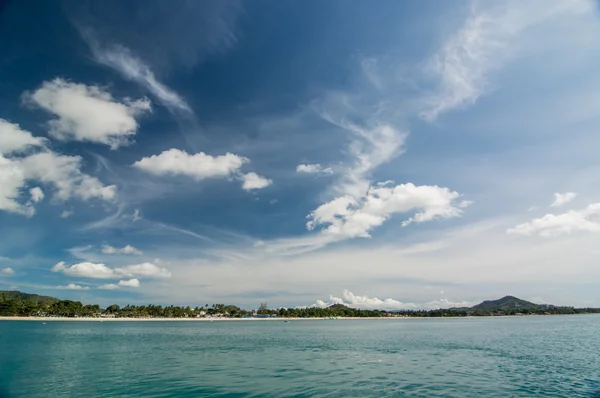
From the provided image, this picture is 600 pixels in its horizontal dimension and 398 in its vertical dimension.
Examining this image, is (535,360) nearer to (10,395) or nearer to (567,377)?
(567,377)

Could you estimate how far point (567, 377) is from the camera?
117ft

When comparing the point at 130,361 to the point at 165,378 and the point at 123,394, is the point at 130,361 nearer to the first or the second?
the point at 165,378

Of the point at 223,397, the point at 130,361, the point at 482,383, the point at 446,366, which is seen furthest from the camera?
the point at 130,361

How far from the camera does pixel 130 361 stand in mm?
46812

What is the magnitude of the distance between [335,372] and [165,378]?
1772 cm

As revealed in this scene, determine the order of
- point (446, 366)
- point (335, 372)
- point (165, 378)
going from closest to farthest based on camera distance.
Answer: point (165, 378)
point (335, 372)
point (446, 366)

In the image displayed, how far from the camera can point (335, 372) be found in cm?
3822

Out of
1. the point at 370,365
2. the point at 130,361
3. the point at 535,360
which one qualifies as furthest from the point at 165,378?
the point at 535,360

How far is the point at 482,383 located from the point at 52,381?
40873mm

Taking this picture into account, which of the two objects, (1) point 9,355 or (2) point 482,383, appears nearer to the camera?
(2) point 482,383

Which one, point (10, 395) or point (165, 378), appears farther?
point (165, 378)

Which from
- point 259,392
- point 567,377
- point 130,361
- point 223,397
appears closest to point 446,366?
point 567,377

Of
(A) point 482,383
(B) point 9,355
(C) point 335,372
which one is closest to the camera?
(A) point 482,383

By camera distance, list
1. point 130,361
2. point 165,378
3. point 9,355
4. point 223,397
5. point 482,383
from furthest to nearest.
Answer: point 9,355 → point 130,361 → point 165,378 → point 482,383 → point 223,397
